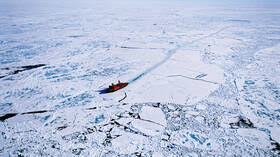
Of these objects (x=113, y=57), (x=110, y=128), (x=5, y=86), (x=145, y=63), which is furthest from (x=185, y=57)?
(x=5, y=86)

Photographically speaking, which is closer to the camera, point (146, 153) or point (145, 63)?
point (146, 153)

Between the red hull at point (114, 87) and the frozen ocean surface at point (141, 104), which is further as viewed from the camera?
the red hull at point (114, 87)

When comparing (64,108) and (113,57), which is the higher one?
(113,57)

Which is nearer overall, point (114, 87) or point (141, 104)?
point (141, 104)

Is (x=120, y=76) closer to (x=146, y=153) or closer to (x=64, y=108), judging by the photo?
(x=64, y=108)

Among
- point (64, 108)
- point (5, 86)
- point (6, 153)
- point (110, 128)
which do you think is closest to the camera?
point (6, 153)

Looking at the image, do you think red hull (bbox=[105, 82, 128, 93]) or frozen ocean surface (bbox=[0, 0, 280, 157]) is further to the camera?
red hull (bbox=[105, 82, 128, 93])

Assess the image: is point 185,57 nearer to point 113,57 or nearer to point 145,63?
point 145,63

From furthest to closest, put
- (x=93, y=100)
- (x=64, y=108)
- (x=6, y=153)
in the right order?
(x=93, y=100) < (x=64, y=108) < (x=6, y=153)

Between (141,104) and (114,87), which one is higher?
(114,87)

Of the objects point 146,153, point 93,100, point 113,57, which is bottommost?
point 146,153
